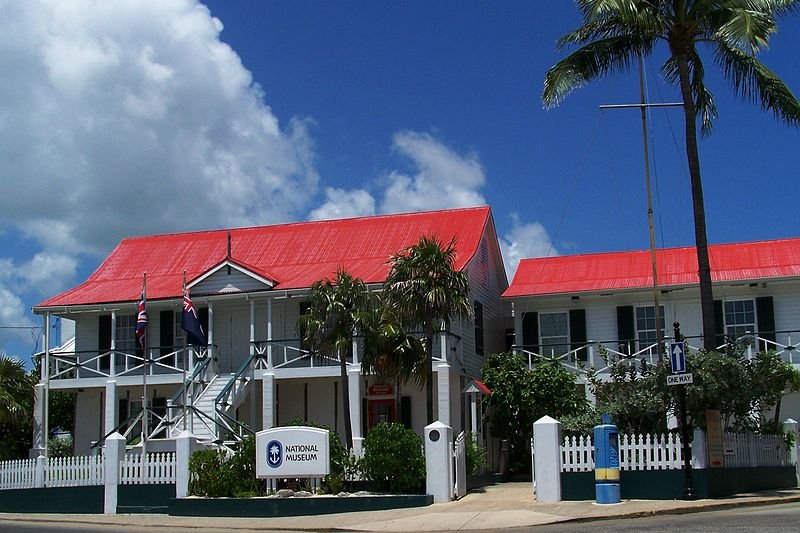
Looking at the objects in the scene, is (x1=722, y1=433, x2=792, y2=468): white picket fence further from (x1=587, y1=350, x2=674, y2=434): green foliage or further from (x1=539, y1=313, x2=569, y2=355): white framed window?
(x1=539, y1=313, x2=569, y2=355): white framed window

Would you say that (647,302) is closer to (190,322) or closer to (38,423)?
(190,322)

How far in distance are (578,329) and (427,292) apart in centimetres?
876

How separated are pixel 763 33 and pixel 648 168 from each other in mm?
4475

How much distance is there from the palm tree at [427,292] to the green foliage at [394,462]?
3699mm

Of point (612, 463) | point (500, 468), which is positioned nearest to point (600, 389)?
point (612, 463)

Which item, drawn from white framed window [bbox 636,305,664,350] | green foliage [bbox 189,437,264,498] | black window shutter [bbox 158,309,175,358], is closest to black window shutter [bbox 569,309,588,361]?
white framed window [bbox 636,305,664,350]

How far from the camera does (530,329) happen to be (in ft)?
109

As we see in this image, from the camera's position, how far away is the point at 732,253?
32.5m

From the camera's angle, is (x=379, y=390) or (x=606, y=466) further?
(x=379, y=390)

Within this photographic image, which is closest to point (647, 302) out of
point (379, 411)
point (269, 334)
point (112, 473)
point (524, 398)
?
point (524, 398)

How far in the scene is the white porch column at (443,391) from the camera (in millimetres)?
27922

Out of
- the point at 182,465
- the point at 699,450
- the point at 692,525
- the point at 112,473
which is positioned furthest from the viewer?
the point at 112,473

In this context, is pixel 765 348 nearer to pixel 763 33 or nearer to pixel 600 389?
pixel 600 389

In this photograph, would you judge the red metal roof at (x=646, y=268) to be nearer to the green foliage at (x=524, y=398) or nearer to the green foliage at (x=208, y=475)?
the green foliage at (x=524, y=398)
